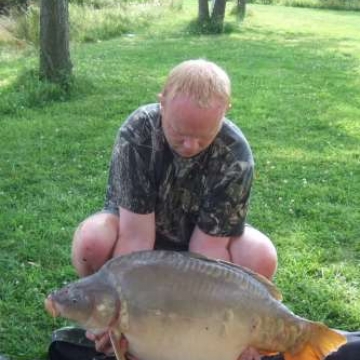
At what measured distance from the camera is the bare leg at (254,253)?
270 cm

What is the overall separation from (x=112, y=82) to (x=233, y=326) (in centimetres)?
651

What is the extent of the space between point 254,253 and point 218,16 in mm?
14397

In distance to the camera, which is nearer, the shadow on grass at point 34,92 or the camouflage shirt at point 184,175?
the camouflage shirt at point 184,175

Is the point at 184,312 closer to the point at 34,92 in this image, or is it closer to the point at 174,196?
the point at 174,196

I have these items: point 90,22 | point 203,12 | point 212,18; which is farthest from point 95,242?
point 203,12

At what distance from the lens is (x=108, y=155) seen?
17.9 ft

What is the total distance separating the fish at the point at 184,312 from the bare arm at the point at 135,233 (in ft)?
1.04

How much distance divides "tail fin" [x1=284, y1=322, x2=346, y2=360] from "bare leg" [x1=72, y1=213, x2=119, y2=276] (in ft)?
2.73

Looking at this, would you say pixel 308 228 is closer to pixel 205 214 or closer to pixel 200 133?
pixel 205 214

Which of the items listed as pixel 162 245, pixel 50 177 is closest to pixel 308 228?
pixel 162 245

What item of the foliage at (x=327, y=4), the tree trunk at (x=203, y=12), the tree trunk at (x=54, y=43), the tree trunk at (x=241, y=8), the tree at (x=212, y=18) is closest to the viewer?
the tree trunk at (x=54, y=43)

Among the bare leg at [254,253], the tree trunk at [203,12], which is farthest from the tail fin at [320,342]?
the tree trunk at [203,12]

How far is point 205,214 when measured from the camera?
271cm

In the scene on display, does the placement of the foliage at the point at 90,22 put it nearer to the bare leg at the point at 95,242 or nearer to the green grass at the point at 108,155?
the green grass at the point at 108,155
